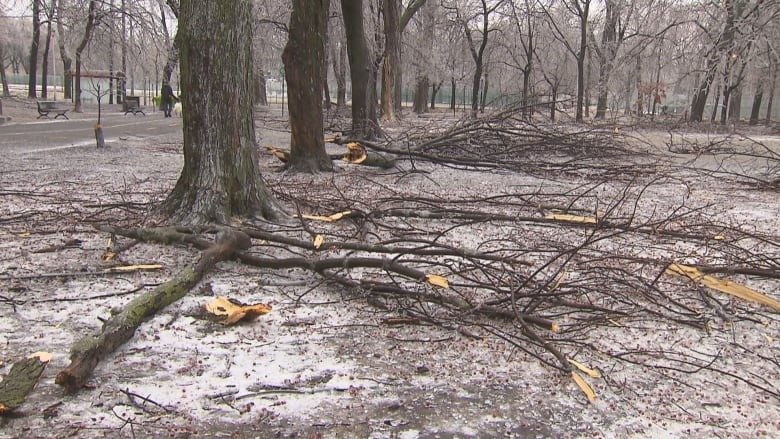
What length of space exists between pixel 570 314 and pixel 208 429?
88.7 inches

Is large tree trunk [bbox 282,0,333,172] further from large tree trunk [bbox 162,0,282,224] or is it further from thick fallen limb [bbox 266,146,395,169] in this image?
large tree trunk [bbox 162,0,282,224]

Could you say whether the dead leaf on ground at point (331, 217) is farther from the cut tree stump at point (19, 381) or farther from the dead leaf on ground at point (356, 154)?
the dead leaf on ground at point (356, 154)

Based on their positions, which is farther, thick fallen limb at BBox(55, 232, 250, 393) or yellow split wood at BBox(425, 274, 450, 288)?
yellow split wood at BBox(425, 274, 450, 288)

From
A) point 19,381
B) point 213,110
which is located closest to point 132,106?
point 213,110

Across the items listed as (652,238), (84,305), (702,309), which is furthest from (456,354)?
(652,238)

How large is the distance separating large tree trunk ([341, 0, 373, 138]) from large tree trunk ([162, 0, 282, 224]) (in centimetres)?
728

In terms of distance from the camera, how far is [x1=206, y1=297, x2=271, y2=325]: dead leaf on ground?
11.3 feet

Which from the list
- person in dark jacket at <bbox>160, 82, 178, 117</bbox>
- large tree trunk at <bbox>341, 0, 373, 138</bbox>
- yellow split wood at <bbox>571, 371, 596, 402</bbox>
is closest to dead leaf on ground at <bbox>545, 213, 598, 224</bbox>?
yellow split wood at <bbox>571, 371, 596, 402</bbox>

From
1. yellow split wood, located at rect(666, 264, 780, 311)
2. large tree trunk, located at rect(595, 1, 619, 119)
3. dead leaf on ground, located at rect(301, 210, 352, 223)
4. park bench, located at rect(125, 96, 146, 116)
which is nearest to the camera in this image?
yellow split wood, located at rect(666, 264, 780, 311)

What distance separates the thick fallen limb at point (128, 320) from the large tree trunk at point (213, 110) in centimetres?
99

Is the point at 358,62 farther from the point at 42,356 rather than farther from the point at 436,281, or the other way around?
the point at 42,356

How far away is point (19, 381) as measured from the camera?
2568mm

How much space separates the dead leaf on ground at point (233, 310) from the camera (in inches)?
135

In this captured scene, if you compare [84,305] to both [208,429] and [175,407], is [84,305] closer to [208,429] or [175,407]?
A: [175,407]
